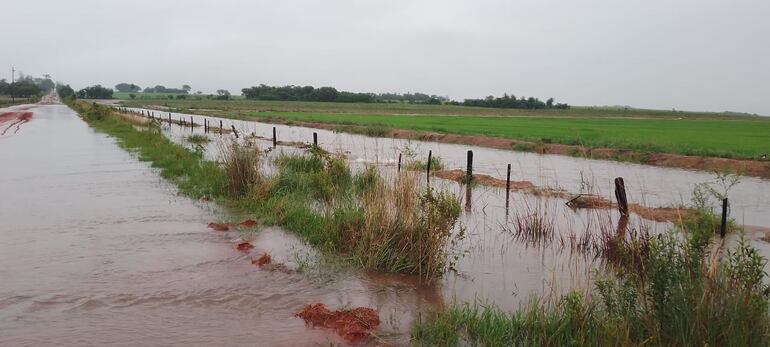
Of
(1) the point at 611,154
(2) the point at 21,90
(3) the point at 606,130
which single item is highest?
(2) the point at 21,90

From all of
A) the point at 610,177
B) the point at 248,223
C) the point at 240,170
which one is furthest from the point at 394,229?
the point at 610,177

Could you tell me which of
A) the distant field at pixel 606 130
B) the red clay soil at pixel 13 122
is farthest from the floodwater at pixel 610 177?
the red clay soil at pixel 13 122

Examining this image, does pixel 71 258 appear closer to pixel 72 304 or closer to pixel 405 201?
pixel 72 304

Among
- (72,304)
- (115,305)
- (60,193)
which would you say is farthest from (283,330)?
(60,193)

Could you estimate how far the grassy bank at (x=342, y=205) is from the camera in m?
6.73

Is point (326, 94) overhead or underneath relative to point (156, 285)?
overhead

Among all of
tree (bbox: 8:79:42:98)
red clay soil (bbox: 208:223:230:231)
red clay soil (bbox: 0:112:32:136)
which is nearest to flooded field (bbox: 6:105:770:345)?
red clay soil (bbox: 208:223:230:231)

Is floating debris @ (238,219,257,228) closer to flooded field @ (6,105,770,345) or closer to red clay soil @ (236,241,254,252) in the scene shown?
flooded field @ (6,105,770,345)

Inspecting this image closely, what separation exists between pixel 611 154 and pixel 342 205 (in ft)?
59.7

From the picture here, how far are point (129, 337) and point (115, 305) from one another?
0.88 meters

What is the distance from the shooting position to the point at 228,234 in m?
8.49

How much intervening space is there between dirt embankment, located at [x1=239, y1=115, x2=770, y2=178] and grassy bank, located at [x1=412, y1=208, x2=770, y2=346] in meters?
8.68

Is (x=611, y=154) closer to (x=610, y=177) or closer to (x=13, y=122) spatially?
(x=610, y=177)

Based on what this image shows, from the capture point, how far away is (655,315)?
418 centimetres
